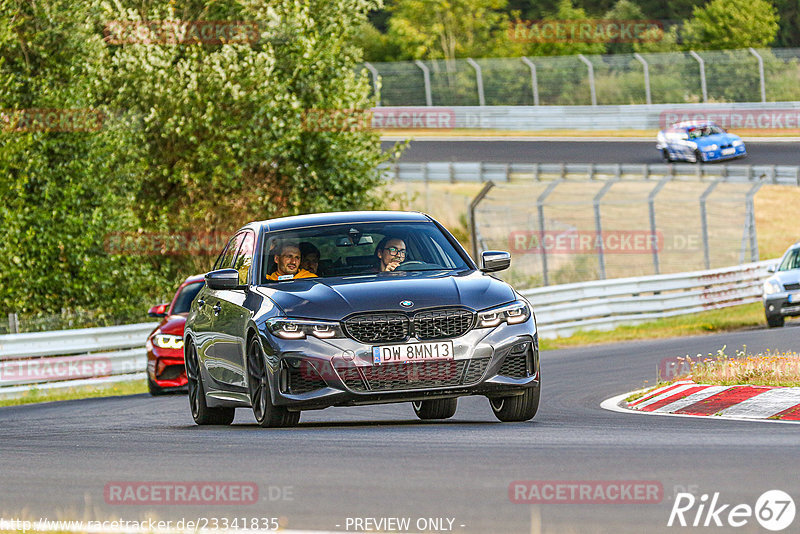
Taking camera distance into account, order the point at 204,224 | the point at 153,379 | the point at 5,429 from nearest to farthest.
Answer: the point at 5,429 → the point at 153,379 → the point at 204,224

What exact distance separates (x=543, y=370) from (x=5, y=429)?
7567 millimetres

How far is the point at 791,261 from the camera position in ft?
83.8

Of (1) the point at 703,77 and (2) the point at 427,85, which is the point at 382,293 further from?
(2) the point at 427,85

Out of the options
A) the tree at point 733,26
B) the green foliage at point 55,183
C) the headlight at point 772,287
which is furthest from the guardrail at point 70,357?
the tree at point 733,26

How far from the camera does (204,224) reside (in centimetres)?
3158

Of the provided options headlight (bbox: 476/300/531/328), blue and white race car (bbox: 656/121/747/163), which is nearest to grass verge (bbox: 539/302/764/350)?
headlight (bbox: 476/300/531/328)

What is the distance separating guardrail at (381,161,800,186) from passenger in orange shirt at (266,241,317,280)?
3242 centimetres

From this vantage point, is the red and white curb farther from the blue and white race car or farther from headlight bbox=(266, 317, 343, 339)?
the blue and white race car

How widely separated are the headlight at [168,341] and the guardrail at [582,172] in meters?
25.7

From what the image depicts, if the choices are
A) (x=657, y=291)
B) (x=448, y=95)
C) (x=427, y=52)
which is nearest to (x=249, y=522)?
(x=657, y=291)

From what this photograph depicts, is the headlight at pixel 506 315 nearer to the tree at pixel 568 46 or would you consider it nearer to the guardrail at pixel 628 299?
the guardrail at pixel 628 299

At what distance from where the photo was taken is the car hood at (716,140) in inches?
1917

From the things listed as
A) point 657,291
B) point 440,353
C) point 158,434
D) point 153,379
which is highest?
point 440,353

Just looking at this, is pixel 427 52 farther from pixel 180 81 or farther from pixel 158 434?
pixel 158 434
